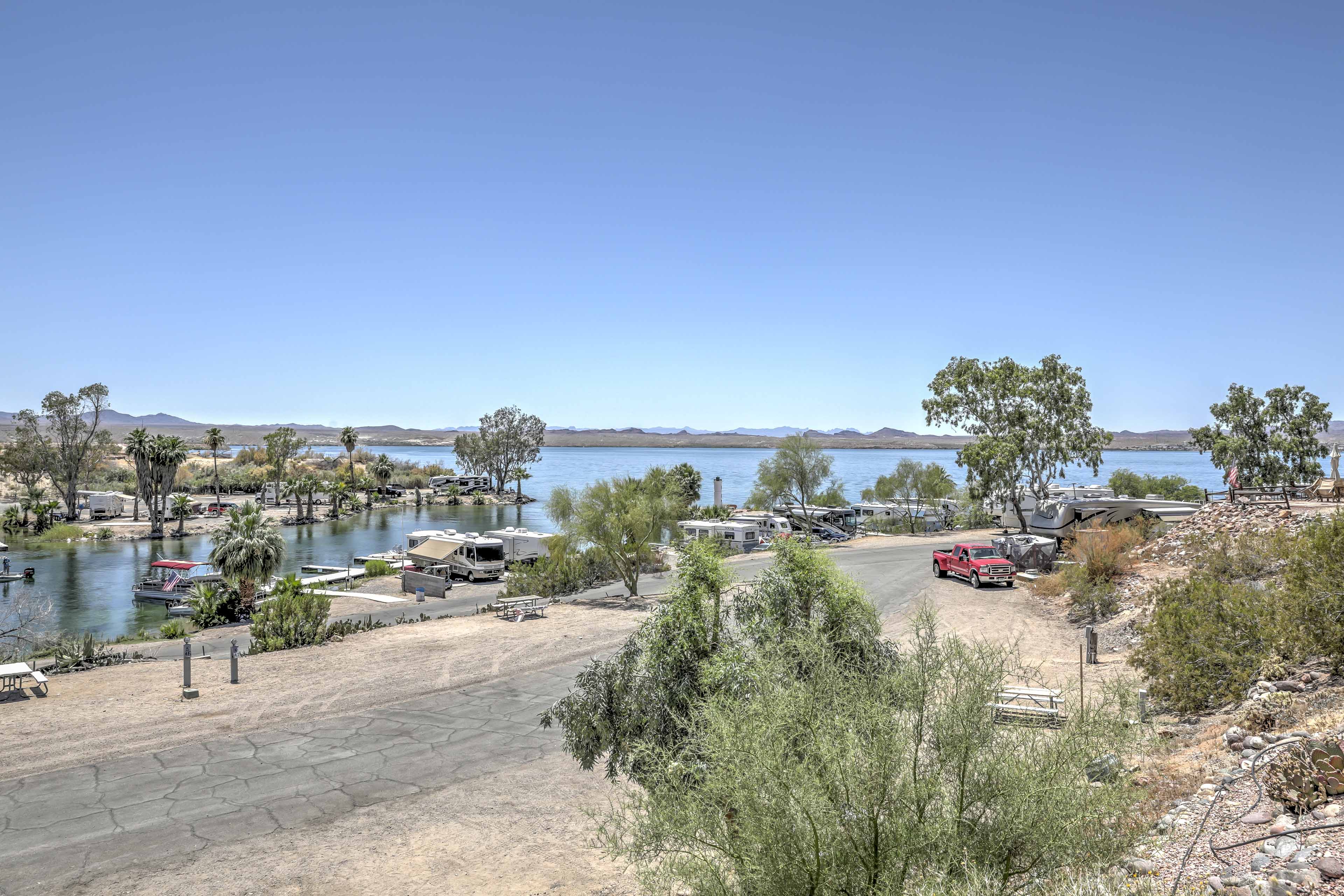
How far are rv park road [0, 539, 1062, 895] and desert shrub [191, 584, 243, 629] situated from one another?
1571 centimetres

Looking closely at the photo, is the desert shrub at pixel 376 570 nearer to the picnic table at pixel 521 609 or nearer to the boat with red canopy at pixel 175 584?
the boat with red canopy at pixel 175 584

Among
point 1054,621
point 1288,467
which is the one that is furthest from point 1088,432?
point 1288,467

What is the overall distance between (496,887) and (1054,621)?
18.8 m

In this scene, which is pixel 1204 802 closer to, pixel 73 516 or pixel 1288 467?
pixel 1288 467

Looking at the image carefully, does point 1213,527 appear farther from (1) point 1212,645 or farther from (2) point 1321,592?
(2) point 1321,592

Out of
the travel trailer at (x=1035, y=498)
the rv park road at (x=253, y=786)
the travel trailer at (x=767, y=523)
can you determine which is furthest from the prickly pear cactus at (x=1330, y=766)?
the travel trailer at (x=767, y=523)

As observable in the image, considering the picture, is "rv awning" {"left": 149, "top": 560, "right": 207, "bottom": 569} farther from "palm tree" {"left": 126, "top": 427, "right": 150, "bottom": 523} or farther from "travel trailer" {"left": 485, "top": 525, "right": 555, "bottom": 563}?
"palm tree" {"left": 126, "top": 427, "right": 150, "bottom": 523}

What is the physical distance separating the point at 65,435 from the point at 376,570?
53304 mm

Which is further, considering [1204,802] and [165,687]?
[165,687]

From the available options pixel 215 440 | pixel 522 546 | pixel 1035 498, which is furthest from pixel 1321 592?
pixel 215 440

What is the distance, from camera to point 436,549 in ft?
127

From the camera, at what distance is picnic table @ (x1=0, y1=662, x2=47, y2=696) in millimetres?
15416

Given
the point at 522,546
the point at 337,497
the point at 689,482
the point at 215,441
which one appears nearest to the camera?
the point at 522,546

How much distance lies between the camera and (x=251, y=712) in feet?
47.8
